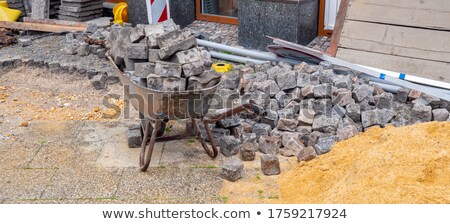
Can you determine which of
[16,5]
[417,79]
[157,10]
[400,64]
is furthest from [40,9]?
[417,79]

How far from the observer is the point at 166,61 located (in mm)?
5367

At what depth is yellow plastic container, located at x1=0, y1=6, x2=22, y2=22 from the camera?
10094 millimetres

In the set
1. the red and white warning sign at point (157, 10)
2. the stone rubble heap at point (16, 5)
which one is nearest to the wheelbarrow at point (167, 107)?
the red and white warning sign at point (157, 10)

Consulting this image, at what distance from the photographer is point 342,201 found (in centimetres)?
445

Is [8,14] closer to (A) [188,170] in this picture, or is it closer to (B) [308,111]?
(A) [188,170]

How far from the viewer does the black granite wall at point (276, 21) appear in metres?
7.92

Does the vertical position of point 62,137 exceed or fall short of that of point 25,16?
it falls short

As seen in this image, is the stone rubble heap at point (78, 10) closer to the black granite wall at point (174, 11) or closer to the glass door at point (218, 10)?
the black granite wall at point (174, 11)

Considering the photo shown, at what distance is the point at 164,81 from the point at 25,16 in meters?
6.60

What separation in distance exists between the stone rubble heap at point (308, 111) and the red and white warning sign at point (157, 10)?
230cm

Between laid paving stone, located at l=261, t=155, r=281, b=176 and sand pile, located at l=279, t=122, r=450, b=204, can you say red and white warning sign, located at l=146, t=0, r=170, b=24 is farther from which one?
sand pile, located at l=279, t=122, r=450, b=204

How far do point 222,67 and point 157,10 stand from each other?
5.64 feet
